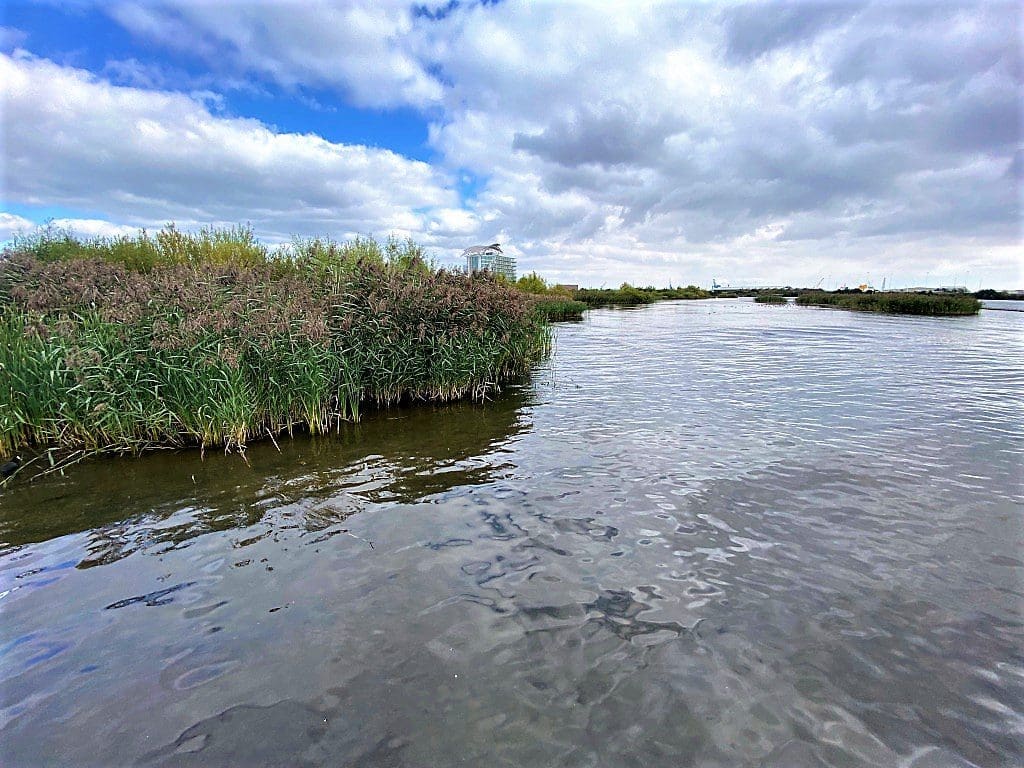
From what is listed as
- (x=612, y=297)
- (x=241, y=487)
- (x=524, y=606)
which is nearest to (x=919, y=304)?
(x=612, y=297)

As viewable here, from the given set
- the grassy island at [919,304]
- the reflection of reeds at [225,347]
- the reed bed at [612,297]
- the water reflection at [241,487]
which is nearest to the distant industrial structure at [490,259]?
the reflection of reeds at [225,347]

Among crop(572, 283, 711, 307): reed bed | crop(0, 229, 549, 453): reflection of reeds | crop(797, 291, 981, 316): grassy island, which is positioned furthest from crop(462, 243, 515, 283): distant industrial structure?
crop(797, 291, 981, 316): grassy island

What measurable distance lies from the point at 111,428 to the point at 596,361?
1438 cm

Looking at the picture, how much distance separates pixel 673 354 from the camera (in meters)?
20.5

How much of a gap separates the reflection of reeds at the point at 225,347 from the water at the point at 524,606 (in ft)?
2.70

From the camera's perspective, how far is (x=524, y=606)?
13.7 ft

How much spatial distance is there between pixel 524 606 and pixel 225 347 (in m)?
6.44

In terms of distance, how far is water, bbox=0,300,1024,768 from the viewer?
299cm

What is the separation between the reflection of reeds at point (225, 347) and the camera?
7590 mm

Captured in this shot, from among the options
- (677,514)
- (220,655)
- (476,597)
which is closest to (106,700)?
(220,655)

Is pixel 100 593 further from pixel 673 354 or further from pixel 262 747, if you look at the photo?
pixel 673 354

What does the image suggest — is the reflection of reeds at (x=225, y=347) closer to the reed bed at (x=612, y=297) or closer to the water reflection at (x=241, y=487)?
the water reflection at (x=241, y=487)

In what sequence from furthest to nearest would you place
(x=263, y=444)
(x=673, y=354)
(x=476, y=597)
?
(x=673, y=354), (x=263, y=444), (x=476, y=597)

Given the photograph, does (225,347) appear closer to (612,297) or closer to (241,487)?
(241,487)
